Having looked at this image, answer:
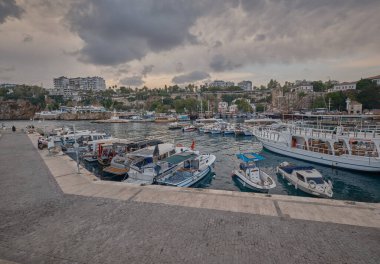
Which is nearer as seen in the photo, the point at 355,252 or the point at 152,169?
the point at 355,252

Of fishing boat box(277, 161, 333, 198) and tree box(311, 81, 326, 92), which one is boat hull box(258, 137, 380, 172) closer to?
fishing boat box(277, 161, 333, 198)

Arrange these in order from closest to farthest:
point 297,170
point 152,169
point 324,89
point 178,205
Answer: point 178,205
point 152,169
point 297,170
point 324,89

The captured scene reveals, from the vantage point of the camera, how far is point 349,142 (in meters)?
24.9

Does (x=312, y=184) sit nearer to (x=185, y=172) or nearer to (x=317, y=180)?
(x=317, y=180)

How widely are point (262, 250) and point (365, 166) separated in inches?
950

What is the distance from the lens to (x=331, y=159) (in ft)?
84.5

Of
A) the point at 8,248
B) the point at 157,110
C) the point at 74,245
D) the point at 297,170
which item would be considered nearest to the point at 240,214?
the point at 74,245

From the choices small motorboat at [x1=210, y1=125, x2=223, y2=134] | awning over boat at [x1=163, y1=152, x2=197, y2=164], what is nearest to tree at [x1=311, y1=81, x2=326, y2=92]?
small motorboat at [x1=210, y1=125, x2=223, y2=134]

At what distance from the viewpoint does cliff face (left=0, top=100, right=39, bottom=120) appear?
6909 inches

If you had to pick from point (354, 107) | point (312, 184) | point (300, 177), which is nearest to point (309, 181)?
point (312, 184)

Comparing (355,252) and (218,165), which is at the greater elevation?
(355,252)

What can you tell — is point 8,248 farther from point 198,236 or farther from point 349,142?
point 349,142

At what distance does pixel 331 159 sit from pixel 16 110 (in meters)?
230

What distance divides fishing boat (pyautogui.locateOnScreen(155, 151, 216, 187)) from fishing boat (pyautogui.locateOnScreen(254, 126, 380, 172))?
51.5 ft
